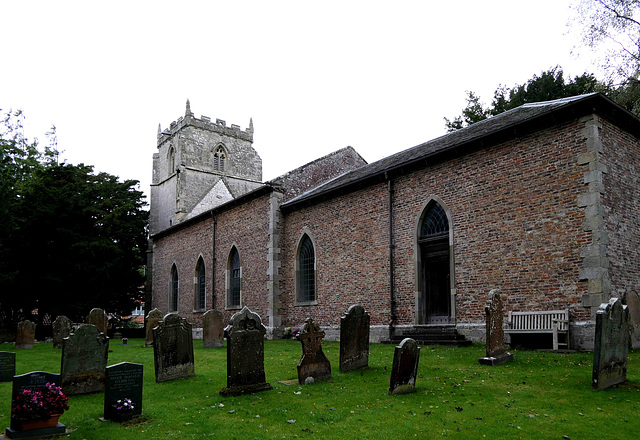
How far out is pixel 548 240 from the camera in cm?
1239

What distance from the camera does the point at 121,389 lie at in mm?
7234

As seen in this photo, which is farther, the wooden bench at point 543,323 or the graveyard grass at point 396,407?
the wooden bench at point 543,323

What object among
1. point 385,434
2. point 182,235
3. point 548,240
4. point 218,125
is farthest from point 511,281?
point 218,125

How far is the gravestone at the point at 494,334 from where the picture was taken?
10031mm

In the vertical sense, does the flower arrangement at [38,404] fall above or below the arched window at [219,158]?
below

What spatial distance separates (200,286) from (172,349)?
18383 millimetres

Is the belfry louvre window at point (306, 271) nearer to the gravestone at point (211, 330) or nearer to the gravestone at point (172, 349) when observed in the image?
the gravestone at point (211, 330)

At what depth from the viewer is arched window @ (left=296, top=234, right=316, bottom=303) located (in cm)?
2038

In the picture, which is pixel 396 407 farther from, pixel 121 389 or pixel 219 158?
pixel 219 158

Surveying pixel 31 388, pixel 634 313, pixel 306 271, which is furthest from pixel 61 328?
pixel 634 313

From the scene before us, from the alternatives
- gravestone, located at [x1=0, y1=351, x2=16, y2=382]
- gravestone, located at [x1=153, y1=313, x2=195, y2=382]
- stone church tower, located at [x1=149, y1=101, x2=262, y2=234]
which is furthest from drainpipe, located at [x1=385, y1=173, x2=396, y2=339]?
stone church tower, located at [x1=149, y1=101, x2=262, y2=234]

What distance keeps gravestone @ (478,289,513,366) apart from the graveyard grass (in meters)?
0.19

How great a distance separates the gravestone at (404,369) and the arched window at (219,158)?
39.4 meters

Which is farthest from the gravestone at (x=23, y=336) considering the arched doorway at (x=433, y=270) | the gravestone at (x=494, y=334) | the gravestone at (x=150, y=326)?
the gravestone at (x=494, y=334)
